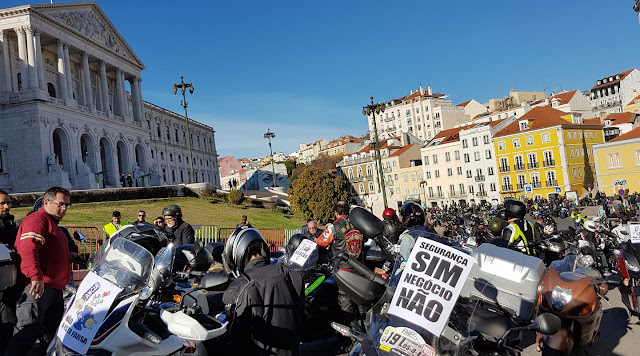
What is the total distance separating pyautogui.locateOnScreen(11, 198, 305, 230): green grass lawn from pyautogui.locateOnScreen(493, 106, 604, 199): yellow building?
31759mm

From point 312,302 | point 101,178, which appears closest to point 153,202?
point 101,178

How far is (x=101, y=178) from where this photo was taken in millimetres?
46750

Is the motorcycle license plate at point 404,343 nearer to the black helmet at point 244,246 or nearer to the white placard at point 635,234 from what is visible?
the black helmet at point 244,246

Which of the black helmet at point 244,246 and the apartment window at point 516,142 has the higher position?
the apartment window at point 516,142

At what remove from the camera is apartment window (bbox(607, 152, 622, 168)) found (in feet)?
154

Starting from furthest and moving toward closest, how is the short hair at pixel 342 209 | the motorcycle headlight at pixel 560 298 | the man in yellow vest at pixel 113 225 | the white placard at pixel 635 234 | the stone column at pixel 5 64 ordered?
the stone column at pixel 5 64 < the man in yellow vest at pixel 113 225 < the short hair at pixel 342 209 < the white placard at pixel 635 234 < the motorcycle headlight at pixel 560 298

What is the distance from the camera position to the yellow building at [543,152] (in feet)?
180

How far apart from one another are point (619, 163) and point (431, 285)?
2054 inches

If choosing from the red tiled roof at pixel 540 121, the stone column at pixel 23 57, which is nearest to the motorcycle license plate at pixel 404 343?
the stone column at pixel 23 57

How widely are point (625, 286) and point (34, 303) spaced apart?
6524mm

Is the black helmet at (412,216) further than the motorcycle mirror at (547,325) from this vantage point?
Yes

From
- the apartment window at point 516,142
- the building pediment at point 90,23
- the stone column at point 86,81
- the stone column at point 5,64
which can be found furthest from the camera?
the apartment window at point 516,142

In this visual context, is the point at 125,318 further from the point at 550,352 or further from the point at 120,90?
the point at 120,90

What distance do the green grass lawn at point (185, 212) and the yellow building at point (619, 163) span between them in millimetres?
31504
